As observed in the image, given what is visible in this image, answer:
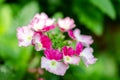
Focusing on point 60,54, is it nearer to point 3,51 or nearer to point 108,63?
point 3,51

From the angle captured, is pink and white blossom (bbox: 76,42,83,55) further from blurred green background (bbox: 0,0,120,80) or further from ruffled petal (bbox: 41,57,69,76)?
blurred green background (bbox: 0,0,120,80)

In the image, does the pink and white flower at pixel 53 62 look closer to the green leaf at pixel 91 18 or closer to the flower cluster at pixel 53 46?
the flower cluster at pixel 53 46

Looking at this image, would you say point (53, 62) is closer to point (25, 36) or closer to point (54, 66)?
point (54, 66)

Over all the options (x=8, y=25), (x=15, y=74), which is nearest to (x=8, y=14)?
(x=8, y=25)

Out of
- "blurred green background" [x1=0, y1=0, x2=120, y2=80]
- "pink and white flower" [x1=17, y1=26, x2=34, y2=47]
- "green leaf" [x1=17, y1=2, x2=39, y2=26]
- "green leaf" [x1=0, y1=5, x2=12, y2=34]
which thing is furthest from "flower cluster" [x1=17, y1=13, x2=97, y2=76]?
"green leaf" [x1=0, y1=5, x2=12, y2=34]

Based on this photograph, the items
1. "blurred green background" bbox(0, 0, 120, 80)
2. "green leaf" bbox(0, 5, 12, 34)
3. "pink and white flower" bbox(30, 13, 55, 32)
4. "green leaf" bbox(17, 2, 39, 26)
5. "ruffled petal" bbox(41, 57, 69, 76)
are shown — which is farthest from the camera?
"green leaf" bbox(0, 5, 12, 34)

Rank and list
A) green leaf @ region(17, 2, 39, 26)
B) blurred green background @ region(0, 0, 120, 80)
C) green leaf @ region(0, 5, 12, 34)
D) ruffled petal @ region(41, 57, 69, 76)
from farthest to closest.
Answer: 1. green leaf @ region(0, 5, 12, 34)
2. green leaf @ region(17, 2, 39, 26)
3. blurred green background @ region(0, 0, 120, 80)
4. ruffled petal @ region(41, 57, 69, 76)

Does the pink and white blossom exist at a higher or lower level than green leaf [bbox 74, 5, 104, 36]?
lower
